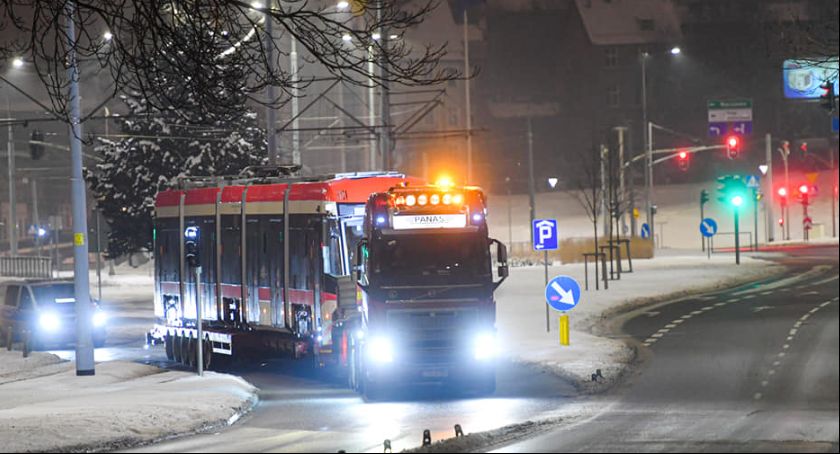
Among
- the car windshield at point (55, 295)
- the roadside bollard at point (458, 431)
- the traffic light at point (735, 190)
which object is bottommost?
the roadside bollard at point (458, 431)

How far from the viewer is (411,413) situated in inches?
838

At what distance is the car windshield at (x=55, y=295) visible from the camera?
37531 millimetres

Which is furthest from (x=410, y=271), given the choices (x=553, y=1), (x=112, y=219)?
(x=553, y=1)

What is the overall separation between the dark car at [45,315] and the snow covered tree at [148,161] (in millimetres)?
21917

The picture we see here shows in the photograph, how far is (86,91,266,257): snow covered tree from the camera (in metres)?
61.6

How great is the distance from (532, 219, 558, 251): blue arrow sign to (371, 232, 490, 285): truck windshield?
7.97 meters

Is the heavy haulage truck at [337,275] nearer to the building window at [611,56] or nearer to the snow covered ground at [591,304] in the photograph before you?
the snow covered ground at [591,304]

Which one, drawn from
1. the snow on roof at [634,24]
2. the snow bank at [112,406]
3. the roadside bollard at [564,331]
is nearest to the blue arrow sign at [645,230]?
the roadside bollard at [564,331]

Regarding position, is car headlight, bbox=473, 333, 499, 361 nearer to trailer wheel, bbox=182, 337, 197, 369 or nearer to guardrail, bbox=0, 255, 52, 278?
trailer wheel, bbox=182, 337, 197, 369

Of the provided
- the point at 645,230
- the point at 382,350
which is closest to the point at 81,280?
the point at 382,350

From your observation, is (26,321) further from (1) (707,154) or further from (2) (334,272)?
(1) (707,154)

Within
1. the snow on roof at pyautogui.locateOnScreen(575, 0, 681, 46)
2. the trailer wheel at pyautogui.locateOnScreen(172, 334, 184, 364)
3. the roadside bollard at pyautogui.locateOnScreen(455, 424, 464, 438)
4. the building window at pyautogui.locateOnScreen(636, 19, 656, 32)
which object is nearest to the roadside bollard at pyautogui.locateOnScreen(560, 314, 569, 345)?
the trailer wheel at pyautogui.locateOnScreen(172, 334, 184, 364)

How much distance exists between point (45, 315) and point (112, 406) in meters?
15.6

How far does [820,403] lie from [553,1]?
12309 centimetres
